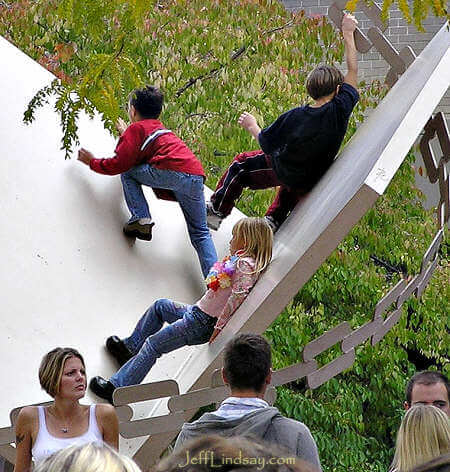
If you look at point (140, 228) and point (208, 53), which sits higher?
point (140, 228)

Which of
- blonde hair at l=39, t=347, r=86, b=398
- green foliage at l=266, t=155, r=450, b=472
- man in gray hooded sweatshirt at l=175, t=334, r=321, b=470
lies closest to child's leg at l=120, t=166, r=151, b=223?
blonde hair at l=39, t=347, r=86, b=398

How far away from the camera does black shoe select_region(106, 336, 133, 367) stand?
606cm

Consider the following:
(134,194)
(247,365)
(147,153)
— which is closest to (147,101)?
(147,153)

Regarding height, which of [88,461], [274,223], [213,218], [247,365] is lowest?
[274,223]

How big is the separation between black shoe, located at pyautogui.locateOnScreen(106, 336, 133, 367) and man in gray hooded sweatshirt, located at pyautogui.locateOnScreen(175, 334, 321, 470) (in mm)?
1781

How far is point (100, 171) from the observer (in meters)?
6.82

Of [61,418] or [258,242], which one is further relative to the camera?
[258,242]

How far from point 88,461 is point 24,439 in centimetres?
256

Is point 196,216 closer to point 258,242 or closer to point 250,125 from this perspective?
point 250,125

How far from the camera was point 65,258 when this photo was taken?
6.27 m

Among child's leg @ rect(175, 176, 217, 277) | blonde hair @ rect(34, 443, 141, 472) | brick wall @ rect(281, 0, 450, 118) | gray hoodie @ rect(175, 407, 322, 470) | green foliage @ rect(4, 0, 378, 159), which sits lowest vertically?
brick wall @ rect(281, 0, 450, 118)

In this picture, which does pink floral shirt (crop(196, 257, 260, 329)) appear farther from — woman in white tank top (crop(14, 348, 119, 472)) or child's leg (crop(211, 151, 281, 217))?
child's leg (crop(211, 151, 281, 217))

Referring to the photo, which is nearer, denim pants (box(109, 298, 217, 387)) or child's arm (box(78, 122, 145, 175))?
denim pants (box(109, 298, 217, 387))

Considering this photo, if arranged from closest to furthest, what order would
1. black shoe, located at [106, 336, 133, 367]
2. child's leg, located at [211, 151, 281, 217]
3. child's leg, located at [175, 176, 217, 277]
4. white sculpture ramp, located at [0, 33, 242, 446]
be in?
white sculpture ramp, located at [0, 33, 242, 446], black shoe, located at [106, 336, 133, 367], child's leg, located at [175, 176, 217, 277], child's leg, located at [211, 151, 281, 217]
